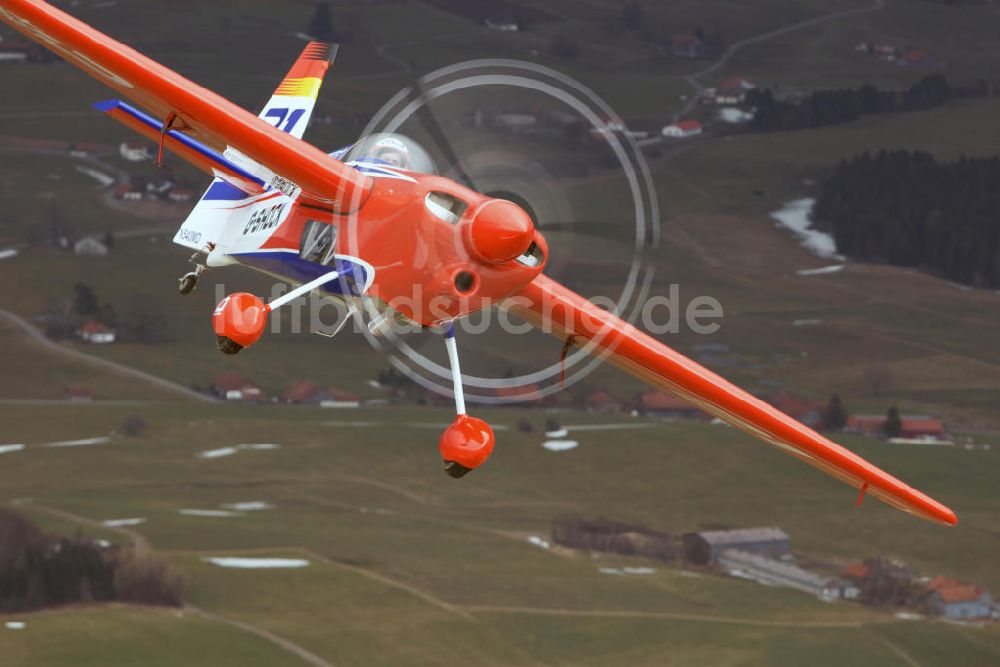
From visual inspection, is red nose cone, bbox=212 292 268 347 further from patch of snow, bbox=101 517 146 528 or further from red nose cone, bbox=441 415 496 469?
patch of snow, bbox=101 517 146 528

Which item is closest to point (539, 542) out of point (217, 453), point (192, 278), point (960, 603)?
point (960, 603)

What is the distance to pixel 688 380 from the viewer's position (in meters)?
33.5

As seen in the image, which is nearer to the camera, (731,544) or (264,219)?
(264,219)

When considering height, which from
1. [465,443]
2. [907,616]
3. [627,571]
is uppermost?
[465,443]

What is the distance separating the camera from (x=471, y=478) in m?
146

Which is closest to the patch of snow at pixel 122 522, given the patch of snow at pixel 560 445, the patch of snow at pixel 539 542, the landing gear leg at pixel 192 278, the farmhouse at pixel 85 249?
the patch of snow at pixel 539 542

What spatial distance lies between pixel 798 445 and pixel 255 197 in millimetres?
12718

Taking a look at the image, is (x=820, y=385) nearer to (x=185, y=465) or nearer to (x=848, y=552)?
(x=848, y=552)

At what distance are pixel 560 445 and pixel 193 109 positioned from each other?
12951 cm

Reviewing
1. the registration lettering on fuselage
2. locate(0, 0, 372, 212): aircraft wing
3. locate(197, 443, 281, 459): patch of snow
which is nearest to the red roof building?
locate(197, 443, 281, 459): patch of snow

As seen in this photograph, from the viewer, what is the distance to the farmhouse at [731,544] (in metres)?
133

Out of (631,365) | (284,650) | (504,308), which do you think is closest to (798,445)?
(631,365)

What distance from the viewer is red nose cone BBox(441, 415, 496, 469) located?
27266 millimetres

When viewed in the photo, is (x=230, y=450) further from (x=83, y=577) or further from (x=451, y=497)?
(x=83, y=577)
